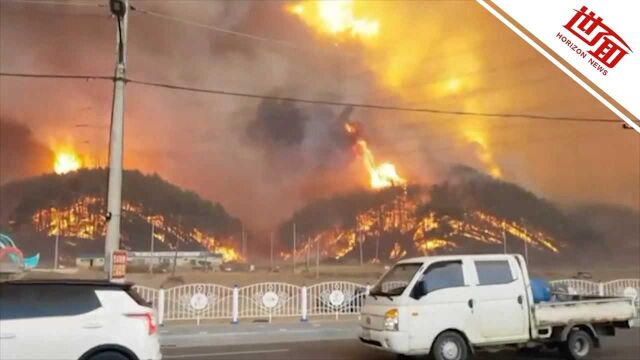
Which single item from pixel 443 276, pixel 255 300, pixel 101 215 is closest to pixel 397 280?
pixel 443 276

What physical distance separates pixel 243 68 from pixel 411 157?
35.1 feet

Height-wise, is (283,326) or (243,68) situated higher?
(243,68)

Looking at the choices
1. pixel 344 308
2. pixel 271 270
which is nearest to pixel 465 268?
pixel 344 308

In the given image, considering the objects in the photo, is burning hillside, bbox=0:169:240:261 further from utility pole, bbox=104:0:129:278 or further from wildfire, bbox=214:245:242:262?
utility pole, bbox=104:0:129:278

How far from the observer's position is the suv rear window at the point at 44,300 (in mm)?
6348

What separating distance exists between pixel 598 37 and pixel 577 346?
4949 mm

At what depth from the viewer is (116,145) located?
32.9 feet

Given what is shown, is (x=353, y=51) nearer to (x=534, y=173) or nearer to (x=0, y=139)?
(x=534, y=173)

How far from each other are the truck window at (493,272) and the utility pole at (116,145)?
606cm

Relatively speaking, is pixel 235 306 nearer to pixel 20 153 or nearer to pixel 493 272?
pixel 493 272

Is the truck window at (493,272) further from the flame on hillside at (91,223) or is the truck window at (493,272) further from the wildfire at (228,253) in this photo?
the wildfire at (228,253)

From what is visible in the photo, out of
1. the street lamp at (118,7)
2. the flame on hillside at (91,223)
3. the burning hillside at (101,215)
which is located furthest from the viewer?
the flame on hillside at (91,223)

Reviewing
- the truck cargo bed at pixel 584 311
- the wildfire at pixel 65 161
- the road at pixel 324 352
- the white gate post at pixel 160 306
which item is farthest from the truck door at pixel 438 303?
the wildfire at pixel 65 161

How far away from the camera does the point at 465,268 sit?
28.1 ft
